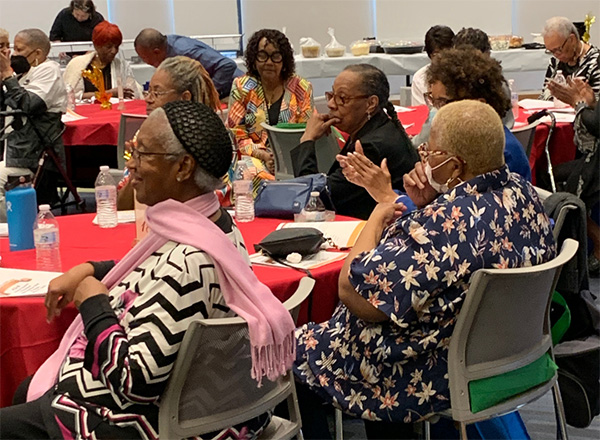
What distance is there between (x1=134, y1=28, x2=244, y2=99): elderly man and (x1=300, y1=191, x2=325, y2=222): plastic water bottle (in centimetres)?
363

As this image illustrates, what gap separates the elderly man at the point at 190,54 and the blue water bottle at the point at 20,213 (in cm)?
383

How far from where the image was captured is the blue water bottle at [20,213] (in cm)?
285

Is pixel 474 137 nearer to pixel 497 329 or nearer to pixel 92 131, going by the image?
pixel 497 329

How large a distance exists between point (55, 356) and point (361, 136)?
1895mm

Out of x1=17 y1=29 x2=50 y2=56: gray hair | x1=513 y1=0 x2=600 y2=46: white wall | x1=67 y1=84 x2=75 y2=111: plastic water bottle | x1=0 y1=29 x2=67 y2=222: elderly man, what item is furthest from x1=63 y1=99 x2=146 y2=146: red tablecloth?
x1=513 y1=0 x2=600 y2=46: white wall

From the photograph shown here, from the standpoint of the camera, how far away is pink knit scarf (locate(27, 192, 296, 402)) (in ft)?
6.31

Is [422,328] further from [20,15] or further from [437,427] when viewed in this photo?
[20,15]

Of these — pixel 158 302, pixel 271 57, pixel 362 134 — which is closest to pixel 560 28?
pixel 271 57

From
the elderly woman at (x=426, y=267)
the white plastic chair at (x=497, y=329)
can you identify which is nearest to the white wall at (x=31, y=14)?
the elderly woman at (x=426, y=267)

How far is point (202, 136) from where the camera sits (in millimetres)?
2002

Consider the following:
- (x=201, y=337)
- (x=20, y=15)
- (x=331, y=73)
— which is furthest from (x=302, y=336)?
(x=20, y=15)

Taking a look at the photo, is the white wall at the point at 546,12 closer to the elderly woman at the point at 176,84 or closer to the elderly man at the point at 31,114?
the elderly man at the point at 31,114

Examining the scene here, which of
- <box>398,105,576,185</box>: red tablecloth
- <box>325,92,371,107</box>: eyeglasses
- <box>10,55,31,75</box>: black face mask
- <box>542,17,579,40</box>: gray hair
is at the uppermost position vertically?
<box>542,17,579,40</box>: gray hair

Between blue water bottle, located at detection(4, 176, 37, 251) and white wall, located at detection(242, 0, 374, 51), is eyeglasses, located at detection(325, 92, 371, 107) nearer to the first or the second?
blue water bottle, located at detection(4, 176, 37, 251)
